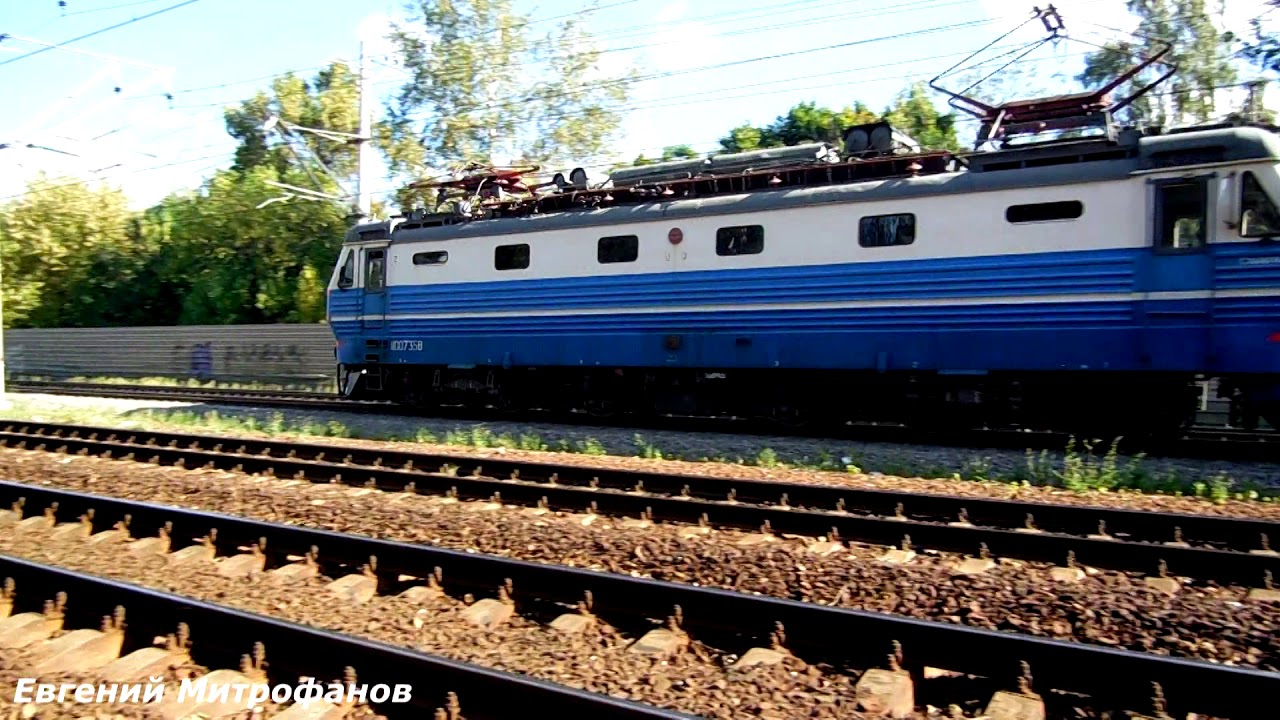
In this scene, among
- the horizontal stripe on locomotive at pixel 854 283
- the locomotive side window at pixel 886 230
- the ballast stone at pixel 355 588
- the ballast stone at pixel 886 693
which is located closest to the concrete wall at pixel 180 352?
the horizontal stripe on locomotive at pixel 854 283

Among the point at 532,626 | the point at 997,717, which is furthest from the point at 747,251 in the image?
the point at 997,717

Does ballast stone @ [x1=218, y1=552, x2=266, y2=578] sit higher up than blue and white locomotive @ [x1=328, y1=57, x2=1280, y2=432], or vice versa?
blue and white locomotive @ [x1=328, y1=57, x2=1280, y2=432]

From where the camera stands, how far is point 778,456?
12047 mm

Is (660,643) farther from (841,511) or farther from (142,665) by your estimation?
(841,511)

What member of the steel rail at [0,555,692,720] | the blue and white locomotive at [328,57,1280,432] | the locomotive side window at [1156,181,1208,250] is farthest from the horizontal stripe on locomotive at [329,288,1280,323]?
the steel rail at [0,555,692,720]

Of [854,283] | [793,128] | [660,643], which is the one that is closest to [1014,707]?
[660,643]

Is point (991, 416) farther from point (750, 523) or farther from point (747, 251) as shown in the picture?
point (750, 523)

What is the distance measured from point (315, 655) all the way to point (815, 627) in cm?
263

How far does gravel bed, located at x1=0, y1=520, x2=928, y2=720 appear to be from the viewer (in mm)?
4461

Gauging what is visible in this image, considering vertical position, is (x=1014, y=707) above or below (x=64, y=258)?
below

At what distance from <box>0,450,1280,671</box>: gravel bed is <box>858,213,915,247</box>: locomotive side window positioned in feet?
20.7

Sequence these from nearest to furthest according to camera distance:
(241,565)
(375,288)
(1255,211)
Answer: (241,565)
(1255,211)
(375,288)

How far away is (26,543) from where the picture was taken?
8.05 m

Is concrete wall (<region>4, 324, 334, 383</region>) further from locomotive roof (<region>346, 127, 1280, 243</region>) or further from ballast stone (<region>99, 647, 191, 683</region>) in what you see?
ballast stone (<region>99, 647, 191, 683</region>)
